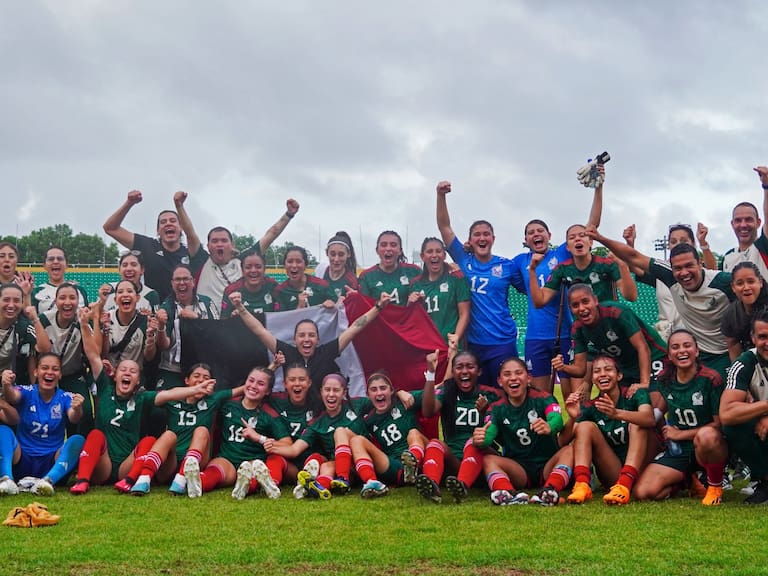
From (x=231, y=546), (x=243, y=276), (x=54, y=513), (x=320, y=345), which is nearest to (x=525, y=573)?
(x=231, y=546)

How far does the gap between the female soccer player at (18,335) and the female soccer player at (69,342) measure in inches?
6.5

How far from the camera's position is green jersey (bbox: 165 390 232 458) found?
6.83 m

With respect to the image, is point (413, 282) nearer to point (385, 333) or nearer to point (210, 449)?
point (385, 333)

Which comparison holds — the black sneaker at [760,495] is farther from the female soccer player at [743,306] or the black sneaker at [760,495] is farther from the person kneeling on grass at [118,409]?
the person kneeling on grass at [118,409]

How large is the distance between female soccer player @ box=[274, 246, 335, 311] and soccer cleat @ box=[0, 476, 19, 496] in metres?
2.81

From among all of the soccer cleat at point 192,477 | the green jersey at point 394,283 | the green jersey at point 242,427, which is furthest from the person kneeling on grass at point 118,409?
the green jersey at point 394,283

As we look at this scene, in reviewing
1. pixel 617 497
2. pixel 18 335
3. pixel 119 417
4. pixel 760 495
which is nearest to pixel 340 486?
pixel 617 497

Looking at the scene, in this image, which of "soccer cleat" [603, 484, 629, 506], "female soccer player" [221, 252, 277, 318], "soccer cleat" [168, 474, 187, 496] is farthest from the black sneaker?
"female soccer player" [221, 252, 277, 318]

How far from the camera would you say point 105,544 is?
4.61 metres

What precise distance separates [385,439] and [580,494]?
176 cm

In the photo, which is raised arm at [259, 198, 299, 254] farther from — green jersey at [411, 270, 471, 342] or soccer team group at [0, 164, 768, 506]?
green jersey at [411, 270, 471, 342]

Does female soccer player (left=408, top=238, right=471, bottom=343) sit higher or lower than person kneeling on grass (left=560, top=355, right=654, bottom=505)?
higher

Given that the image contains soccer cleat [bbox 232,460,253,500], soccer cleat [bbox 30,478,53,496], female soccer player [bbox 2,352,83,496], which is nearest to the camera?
soccer cleat [bbox 232,460,253,500]

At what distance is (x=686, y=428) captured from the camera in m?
6.04
